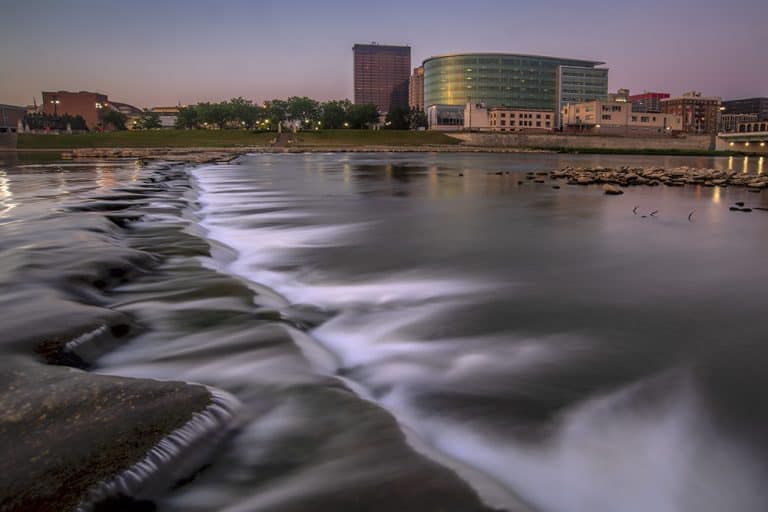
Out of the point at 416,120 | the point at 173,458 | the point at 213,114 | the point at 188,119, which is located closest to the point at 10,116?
the point at 188,119

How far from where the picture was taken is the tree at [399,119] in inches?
5217

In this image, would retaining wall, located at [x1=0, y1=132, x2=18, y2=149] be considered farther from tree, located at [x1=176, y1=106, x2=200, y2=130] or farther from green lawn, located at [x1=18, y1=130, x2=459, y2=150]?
tree, located at [x1=176, y1=106, x2=200, y2=130]

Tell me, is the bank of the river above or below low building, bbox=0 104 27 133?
below

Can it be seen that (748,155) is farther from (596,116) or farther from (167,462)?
(167,462)

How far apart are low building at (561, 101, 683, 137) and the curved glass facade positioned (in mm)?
27391

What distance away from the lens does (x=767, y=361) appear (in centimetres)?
441

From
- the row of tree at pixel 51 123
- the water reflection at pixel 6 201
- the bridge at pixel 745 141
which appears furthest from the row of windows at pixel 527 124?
the water reflection at pixel 6 201

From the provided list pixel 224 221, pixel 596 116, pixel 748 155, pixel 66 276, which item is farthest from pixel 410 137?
pixel 66 276

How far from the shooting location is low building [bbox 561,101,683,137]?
120625 mm

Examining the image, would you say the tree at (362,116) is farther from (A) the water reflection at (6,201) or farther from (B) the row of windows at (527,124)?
(A) the water reflection at (6,201)

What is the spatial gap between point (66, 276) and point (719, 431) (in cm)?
591

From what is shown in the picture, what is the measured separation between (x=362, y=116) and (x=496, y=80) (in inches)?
1705

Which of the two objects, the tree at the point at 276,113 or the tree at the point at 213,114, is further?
the tree at the point at 276,113

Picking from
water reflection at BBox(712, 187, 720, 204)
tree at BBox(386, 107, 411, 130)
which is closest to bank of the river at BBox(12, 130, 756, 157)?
tree at BBox(386, 107, 411, 130)
